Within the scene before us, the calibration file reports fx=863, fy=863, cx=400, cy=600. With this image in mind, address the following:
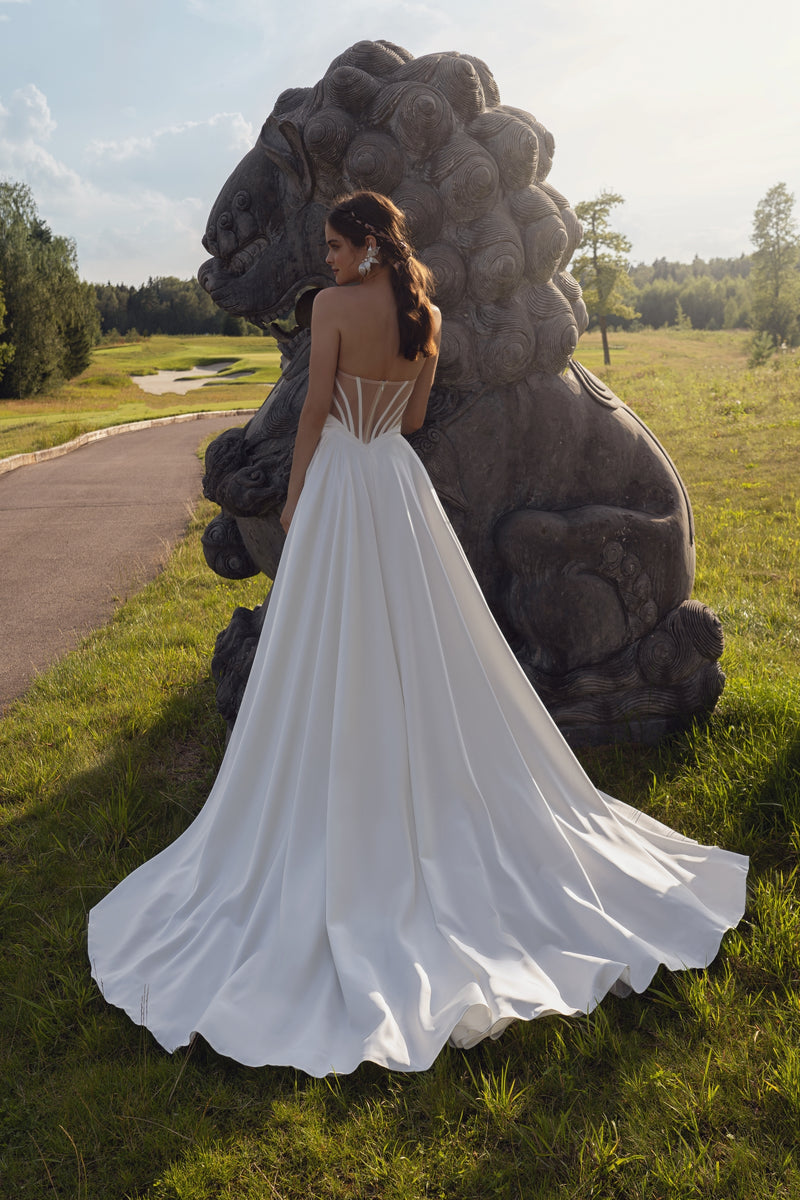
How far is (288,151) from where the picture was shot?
330cm

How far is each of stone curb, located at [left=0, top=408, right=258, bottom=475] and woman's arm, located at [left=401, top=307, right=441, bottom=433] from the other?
1083 centimetres

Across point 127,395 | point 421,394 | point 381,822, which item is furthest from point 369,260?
point 127,395

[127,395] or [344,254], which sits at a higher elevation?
[344,254]

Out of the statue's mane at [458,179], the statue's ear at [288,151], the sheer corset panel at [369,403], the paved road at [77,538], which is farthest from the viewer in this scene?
the paved road at [77,538]

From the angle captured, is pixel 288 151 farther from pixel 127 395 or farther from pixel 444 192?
pixel 127 395

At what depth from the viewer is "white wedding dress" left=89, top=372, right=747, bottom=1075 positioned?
2.43 m

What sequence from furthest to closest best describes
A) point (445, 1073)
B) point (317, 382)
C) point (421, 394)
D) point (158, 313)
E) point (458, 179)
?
1. point (158, 313)
2. point (458, 179)
3. point (421, 394)
4. point (317, 382)
5. point (445, 1073)

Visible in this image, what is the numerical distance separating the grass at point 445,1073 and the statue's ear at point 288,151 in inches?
97.8

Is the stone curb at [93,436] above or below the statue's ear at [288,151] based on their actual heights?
below

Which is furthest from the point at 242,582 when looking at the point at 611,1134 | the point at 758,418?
the point at 758,418

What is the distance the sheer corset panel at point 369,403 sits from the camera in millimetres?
2787

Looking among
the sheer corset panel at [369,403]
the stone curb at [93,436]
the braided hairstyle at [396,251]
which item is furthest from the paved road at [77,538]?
the braided hairstyle at [396,251]

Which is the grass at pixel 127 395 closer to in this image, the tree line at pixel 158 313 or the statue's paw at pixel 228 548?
the tree line at pixel 158 313

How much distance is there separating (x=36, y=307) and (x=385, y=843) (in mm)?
36415
